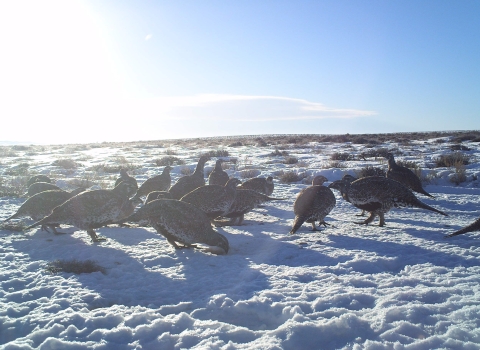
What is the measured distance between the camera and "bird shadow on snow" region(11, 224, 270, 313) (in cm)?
423

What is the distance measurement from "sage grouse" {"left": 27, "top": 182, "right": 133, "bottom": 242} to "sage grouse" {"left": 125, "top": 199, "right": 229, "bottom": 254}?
676 mm

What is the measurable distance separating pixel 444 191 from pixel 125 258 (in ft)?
33.0

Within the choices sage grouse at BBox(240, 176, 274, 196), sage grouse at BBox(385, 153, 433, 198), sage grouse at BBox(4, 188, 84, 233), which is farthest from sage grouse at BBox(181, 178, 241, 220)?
sage grouse at BBox(385, 153, 433, 198)

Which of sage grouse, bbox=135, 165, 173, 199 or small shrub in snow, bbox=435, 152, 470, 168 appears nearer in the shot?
sage grouse, bbox=135, 165, 173, 199

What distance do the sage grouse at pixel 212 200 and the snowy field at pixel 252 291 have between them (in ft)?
1.67

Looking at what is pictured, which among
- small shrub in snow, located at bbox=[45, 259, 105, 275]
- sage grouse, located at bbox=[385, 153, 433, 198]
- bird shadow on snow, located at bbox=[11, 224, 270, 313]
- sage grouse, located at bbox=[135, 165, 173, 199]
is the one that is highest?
sage grouse, located at bbox=[385, 153, 433, 198]

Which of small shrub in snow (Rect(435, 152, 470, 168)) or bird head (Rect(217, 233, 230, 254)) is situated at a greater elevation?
small shrub in snow (Rect(435, 152, 470, 168))

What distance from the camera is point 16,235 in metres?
7.11

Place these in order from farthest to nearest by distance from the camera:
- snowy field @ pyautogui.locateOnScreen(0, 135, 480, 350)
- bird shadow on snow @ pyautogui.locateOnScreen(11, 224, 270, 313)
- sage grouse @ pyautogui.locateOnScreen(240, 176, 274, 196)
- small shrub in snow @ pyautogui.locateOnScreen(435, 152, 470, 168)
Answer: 1. small shrub in snow @ pyautogui.locateOnScreen(435, 152, 470, 168)
2. sage grouse @ pyautogui.locateOnScreen(240, 176, 274, 196)
3. bird shadow on snow @ pyautogui.locateOnScreen(11, 224, 270, 313)
4. snowy field @ pyautogui.locateOnScreen(0, 135, 480, 350)

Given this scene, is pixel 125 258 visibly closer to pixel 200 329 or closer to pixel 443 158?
pixel 200 329

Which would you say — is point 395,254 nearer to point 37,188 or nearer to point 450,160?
point 37,188

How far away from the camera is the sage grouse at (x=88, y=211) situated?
6.53 m

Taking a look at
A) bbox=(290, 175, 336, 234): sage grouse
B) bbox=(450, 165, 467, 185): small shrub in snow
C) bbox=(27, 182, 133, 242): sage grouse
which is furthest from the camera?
bbox=(450, 165, 467, 185): small shrub in snow

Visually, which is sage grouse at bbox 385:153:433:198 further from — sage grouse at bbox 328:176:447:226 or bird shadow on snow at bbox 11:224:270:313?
bird shadow on snow at bbox 11:224:270:313
